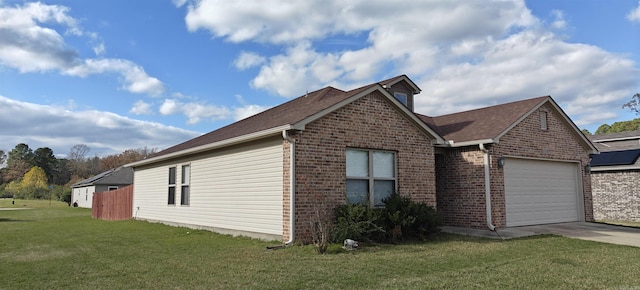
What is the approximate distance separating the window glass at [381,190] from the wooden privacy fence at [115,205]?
13.6 metres

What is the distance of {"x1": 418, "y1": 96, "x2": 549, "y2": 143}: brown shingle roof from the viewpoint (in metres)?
13.8

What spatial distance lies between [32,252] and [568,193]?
16.5 meters

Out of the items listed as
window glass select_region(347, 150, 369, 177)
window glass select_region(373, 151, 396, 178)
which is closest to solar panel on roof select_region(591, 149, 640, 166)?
window glass select_region(373, 151, 396, 178)

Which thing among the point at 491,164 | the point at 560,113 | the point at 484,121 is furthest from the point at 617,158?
the point at 491,164

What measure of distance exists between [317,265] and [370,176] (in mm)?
4256

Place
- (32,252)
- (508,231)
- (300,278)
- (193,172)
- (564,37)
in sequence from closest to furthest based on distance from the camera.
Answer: (300,278) < (32,252) < (508,231) < (193,172) < (564,37)

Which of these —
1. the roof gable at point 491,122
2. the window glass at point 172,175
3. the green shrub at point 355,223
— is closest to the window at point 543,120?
the roof gable at point 491,122

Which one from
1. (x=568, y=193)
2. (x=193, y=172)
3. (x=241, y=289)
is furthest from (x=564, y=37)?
(x=241, y=289)

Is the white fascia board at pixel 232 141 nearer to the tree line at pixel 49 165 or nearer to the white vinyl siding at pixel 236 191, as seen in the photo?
the white vinyl siding at pixel 236 191

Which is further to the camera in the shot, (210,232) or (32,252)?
(210,232)

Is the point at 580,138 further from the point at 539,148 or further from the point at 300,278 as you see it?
the point at 300,278

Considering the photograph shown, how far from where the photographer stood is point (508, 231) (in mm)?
12641

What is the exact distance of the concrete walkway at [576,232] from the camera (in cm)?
1139

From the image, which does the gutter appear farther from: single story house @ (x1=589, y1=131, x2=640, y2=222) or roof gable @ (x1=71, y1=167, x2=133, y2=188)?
roof gable @ (x1=71, y1=167, x2=133, y2=188)
